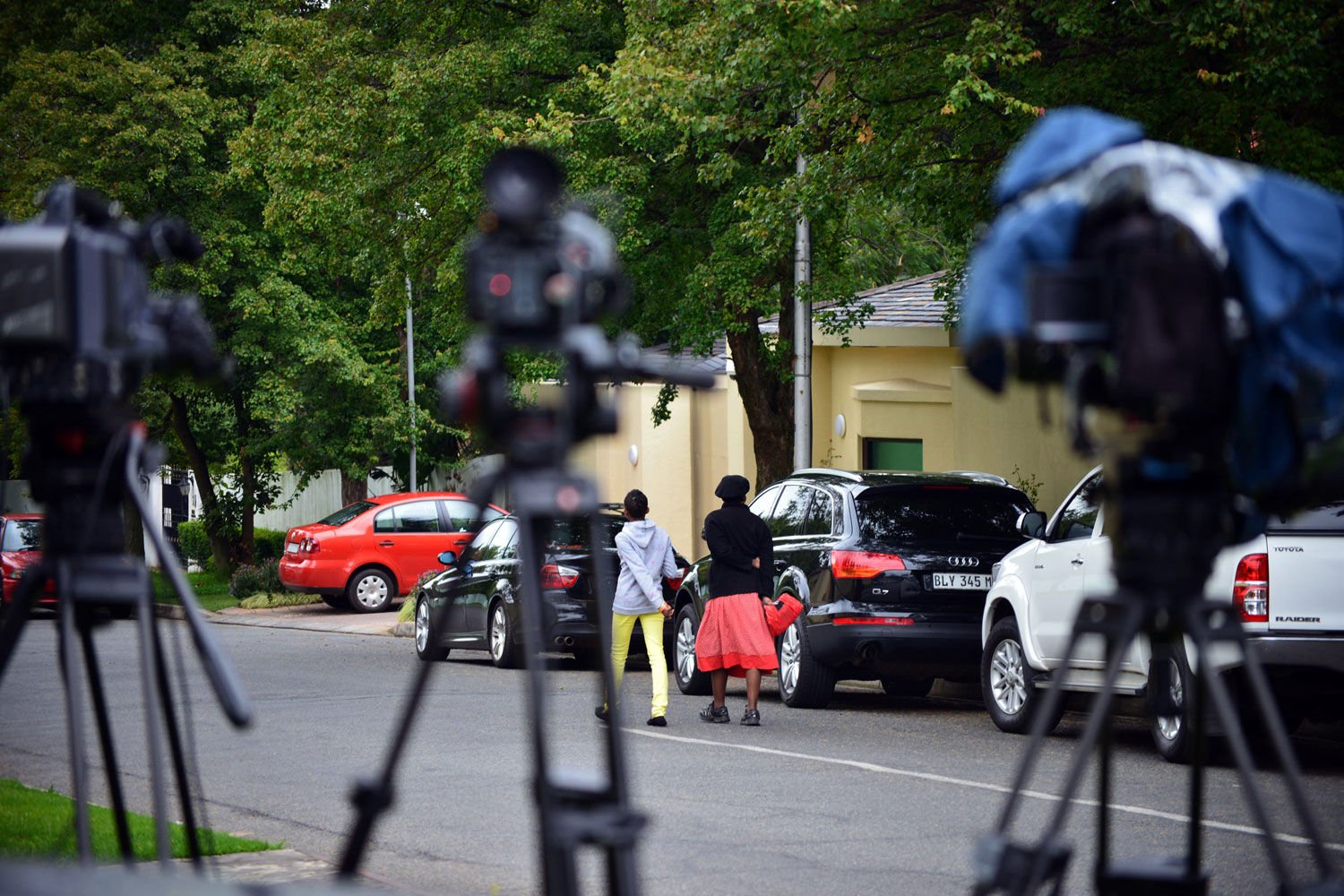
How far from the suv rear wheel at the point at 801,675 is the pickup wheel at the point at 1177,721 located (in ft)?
11.5

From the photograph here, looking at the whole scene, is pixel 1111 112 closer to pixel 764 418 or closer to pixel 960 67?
pixel 960 67

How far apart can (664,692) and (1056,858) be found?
30.2ft

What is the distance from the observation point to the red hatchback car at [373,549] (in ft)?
88.3

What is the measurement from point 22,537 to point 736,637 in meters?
21.2

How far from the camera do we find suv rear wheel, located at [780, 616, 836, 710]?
45.7 feet

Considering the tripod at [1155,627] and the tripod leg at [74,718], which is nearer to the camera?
the tripod at [1155,627]

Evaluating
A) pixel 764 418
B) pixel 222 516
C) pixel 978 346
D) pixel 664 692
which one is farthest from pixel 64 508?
pixel 222 516

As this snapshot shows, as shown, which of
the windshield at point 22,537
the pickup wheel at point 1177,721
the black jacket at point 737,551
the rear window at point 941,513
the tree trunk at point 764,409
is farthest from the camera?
the windshield at point 22,537

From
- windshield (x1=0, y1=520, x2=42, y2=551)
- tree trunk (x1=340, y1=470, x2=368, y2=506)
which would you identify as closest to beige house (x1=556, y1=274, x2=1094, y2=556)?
tree trunk (x1=340, y1=470, x2=368, y2=506)

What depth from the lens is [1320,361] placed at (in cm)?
353

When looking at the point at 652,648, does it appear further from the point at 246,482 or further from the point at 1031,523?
the point at 246,482

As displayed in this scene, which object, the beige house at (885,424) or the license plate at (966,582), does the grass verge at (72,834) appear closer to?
the license plate at (966,582)

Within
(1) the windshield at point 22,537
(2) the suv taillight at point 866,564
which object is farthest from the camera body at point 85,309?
(1) the windshield at point 22,537

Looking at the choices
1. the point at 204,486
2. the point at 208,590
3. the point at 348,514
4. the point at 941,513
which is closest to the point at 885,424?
the point at 348,514
